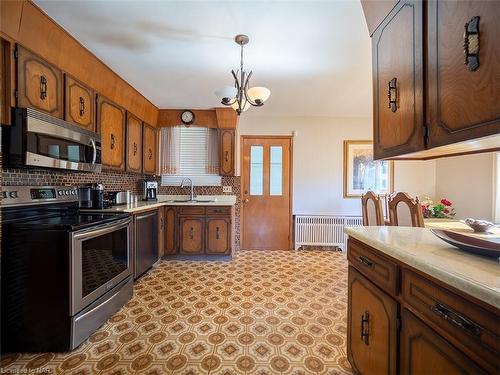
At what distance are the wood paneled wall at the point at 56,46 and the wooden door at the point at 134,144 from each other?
0.30 meters

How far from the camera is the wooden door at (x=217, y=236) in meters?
3.51

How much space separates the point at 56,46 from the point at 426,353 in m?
2.96

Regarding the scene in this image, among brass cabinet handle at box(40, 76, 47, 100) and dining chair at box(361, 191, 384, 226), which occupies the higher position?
brass cabinet handle at box(40, 76, 47, 100)

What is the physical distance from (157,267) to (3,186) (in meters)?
1.94

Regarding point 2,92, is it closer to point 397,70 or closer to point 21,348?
point 21,348

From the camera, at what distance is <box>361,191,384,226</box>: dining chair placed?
2.40 metres

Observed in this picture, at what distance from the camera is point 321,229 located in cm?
416

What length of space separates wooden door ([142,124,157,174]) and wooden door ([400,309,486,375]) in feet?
11.6

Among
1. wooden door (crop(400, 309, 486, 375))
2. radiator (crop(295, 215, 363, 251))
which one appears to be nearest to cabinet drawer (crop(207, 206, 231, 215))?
radiator (crop(295, 215, 363, 251))

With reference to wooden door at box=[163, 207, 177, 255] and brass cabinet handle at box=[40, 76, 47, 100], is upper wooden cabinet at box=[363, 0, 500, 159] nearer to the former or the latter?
brass cabinet handle at box=[40, 76, 47, 100]

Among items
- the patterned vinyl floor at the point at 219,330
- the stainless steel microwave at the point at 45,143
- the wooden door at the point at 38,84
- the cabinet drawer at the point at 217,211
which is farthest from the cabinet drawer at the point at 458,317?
the cabinet drawer at the point at 217,211

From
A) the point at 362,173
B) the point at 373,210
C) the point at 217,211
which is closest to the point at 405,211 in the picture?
the point at 373,210

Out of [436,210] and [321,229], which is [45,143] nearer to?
[321,229]

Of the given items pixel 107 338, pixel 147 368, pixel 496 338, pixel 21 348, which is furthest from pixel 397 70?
pixel 21 348
